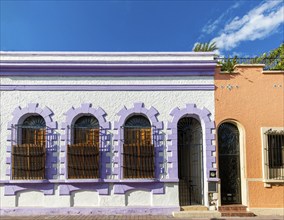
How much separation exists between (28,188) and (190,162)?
19.0 feet

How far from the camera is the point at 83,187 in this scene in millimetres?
9648

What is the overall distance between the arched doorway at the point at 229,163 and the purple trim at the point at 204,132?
1.66ft

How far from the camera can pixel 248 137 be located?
998 cm

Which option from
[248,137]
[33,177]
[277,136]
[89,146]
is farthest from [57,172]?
[277,136]

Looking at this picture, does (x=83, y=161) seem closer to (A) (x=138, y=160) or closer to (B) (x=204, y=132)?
(A) (x=138, y=160)

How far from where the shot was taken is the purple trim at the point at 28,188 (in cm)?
958

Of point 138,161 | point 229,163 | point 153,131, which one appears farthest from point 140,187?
point 229,163

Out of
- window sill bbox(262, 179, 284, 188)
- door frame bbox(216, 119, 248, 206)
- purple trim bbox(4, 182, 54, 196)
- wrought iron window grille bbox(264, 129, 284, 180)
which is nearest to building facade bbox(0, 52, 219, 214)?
purple trim bbox(4, 182, 54, 196)

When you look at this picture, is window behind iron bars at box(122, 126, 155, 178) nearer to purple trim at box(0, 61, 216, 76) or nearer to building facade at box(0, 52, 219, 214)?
building facade at box(0, 52, 219, 214)

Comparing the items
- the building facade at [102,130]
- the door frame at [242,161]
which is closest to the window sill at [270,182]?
the door frame at [242,161]

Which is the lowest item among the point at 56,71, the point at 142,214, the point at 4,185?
the point at 142,214

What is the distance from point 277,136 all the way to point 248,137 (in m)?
1.01

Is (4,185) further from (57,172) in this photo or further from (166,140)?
(166,140)

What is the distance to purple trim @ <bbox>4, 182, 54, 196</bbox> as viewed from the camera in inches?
377
